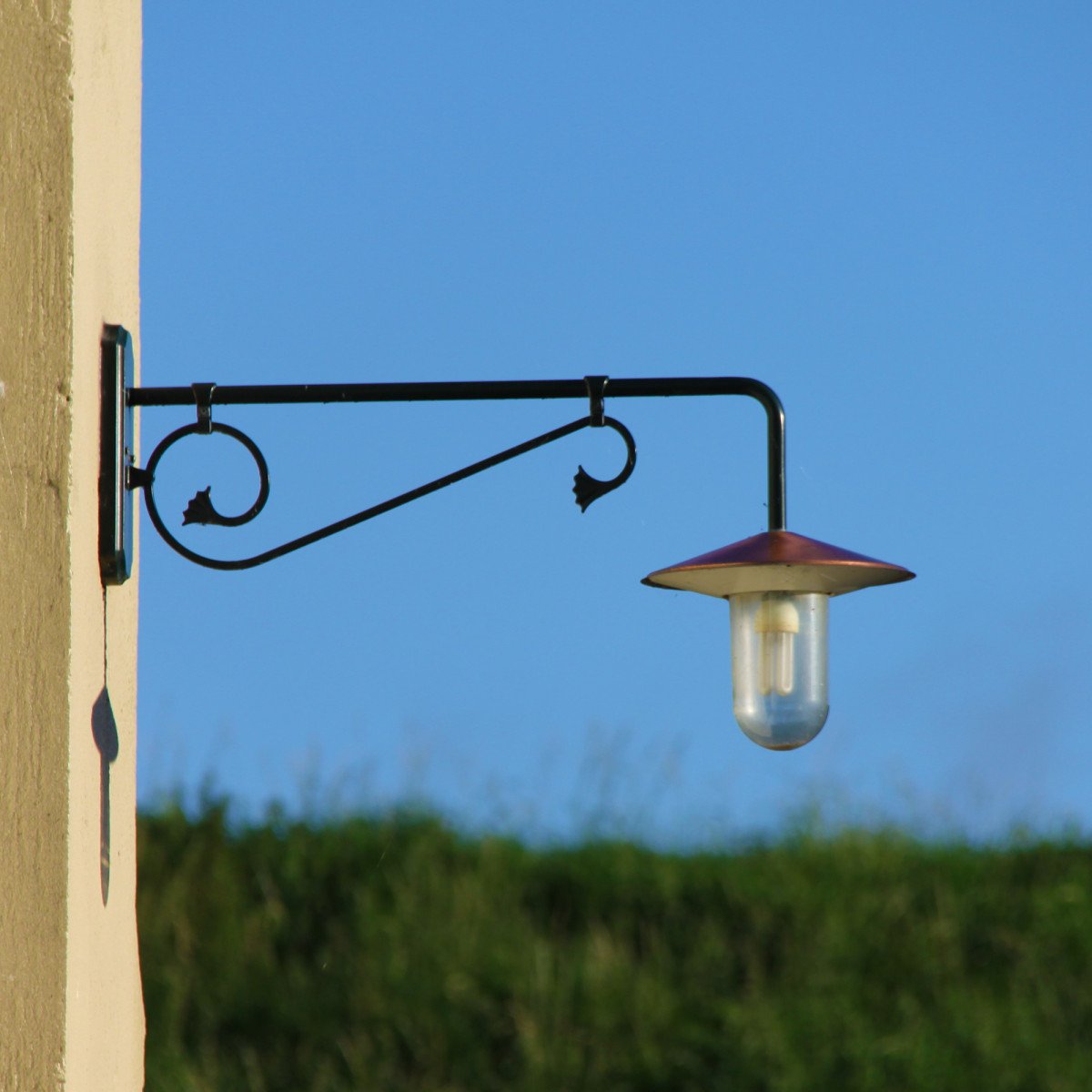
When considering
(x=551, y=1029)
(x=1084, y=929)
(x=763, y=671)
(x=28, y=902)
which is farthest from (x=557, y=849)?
(x=28, y=902)

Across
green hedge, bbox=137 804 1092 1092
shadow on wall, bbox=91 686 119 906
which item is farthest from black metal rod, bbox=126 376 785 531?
green hedge, bbox=137 804 1092 1092

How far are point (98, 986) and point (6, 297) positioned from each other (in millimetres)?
1272

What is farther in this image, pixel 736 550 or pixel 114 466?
pixel 736 550

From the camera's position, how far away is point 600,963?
6.66 m

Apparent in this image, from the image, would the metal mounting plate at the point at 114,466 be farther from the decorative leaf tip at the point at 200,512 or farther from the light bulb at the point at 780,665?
the light bulb at the point at 780,665

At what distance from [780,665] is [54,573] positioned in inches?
57.8

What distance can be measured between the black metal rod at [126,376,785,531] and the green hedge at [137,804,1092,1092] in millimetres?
3965

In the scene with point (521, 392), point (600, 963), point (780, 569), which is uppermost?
point (521, 392)

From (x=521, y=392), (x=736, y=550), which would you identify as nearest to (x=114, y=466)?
(x=521, y=392)

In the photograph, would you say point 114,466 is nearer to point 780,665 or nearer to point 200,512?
point 200,512

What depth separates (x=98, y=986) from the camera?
9.20ft

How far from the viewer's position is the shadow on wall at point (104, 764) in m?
2.84

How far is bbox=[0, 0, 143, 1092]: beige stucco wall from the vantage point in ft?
8.21

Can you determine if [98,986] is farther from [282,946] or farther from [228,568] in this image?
[282,946]
